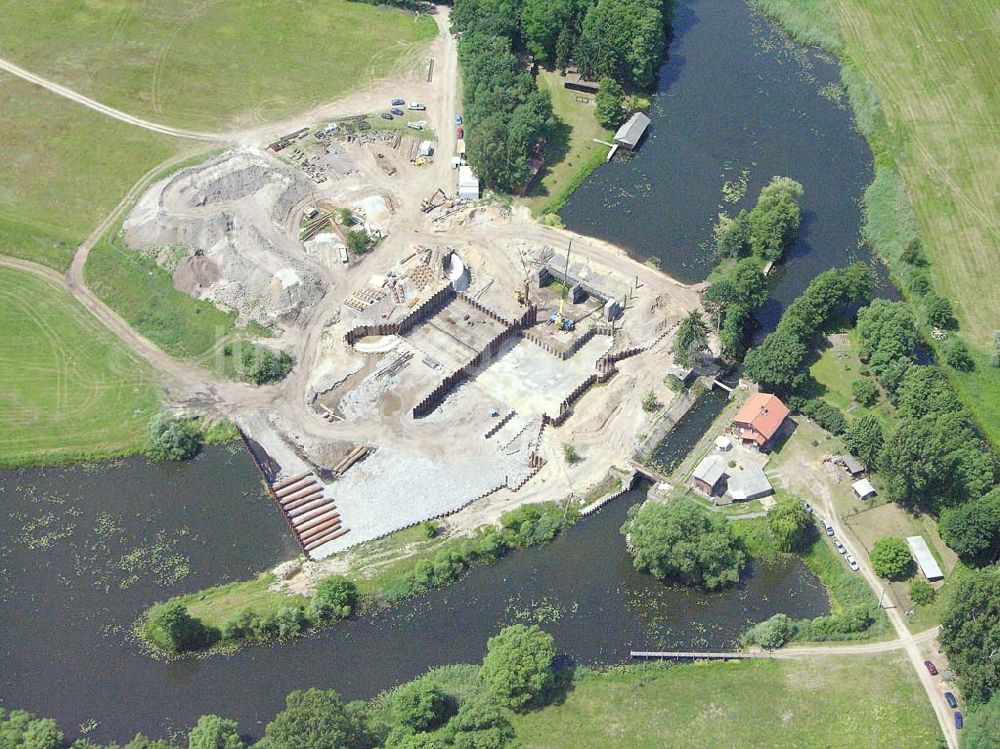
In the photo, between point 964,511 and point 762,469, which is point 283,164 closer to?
point 762,469

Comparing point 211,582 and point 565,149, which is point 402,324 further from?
point 565,149

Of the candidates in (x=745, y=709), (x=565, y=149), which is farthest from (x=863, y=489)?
(x=565, y=149)

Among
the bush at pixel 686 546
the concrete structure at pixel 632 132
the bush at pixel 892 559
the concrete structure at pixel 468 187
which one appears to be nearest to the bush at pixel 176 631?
the bush at pixel 686 546

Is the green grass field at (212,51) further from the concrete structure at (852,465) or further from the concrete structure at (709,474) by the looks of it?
the concrete structure at (852,465)

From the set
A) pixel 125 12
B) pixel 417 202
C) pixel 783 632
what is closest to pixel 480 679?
pixel 783 632

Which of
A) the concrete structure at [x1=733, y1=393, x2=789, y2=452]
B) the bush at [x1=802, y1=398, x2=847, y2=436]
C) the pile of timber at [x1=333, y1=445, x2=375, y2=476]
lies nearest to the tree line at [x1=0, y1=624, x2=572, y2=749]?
the pile of timber at [x1=333, y1=445, x2=375, y2=476]

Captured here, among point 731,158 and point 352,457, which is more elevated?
point 731,158
